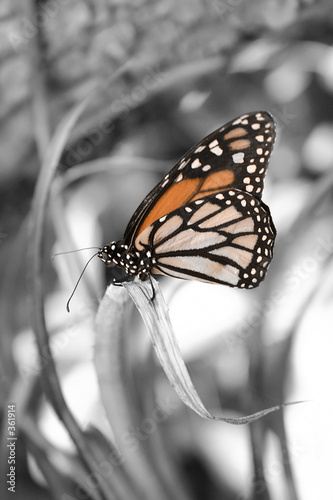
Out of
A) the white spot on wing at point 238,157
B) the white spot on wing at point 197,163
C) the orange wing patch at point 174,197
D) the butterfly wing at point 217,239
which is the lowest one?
the butterfly wing at point 217,239

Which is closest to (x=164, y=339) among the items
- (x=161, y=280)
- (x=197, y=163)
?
(x=161, y=280)

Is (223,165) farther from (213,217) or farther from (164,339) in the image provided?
(164,339)

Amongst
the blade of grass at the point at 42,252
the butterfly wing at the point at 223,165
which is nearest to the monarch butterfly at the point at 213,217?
the butterfly wing at the point at 223,165

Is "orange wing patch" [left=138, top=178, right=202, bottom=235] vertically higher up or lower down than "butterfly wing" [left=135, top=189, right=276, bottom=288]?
higher up

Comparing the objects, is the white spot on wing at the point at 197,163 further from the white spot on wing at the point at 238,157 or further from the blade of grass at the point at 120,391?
the blade of grass at the point at 120,391

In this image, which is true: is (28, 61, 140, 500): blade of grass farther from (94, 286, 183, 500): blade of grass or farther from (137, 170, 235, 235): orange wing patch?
(137, 170, 235, 235): orange wing patch

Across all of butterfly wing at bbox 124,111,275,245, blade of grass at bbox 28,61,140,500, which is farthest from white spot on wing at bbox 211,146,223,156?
blade of grass at bbox 28,61,140,500

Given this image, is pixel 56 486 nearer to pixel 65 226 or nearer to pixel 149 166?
pixel 65 226
